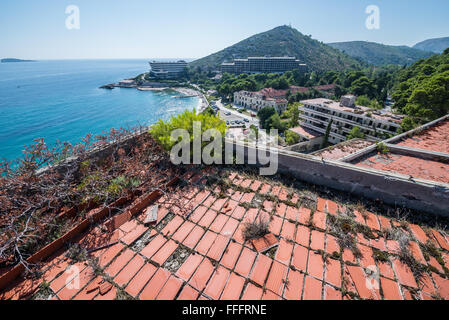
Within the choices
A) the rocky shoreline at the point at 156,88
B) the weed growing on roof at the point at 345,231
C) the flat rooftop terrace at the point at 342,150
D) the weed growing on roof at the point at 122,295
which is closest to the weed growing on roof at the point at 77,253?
the weed growing on roof at the point at 122,295

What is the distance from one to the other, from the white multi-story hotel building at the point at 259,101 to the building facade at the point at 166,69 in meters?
60.5

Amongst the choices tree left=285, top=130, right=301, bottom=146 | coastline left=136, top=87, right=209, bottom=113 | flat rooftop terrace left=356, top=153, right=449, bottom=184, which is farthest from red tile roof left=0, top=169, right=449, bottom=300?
coastline left=136, top=87, right=209, bottom=113

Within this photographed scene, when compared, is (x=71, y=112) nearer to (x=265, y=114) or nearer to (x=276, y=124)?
(x=265, y=114)

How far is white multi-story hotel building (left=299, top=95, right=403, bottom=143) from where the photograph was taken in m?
22.5

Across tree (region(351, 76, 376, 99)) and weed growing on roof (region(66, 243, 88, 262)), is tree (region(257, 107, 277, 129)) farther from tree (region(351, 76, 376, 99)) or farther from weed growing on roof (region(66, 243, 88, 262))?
weed growing on roof (region(66, 243, 88, 262))

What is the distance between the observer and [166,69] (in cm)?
10250

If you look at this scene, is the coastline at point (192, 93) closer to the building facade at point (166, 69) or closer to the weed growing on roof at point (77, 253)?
the building facade at point (166, 69)

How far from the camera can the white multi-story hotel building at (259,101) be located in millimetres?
48812

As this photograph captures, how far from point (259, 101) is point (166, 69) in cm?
7659

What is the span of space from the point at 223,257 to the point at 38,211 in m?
3.41

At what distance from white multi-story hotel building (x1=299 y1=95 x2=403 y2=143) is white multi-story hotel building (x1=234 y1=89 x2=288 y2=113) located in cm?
1578

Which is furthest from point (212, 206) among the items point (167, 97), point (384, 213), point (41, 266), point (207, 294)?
point (167, 97)

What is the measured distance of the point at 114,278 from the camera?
7.97 ft
